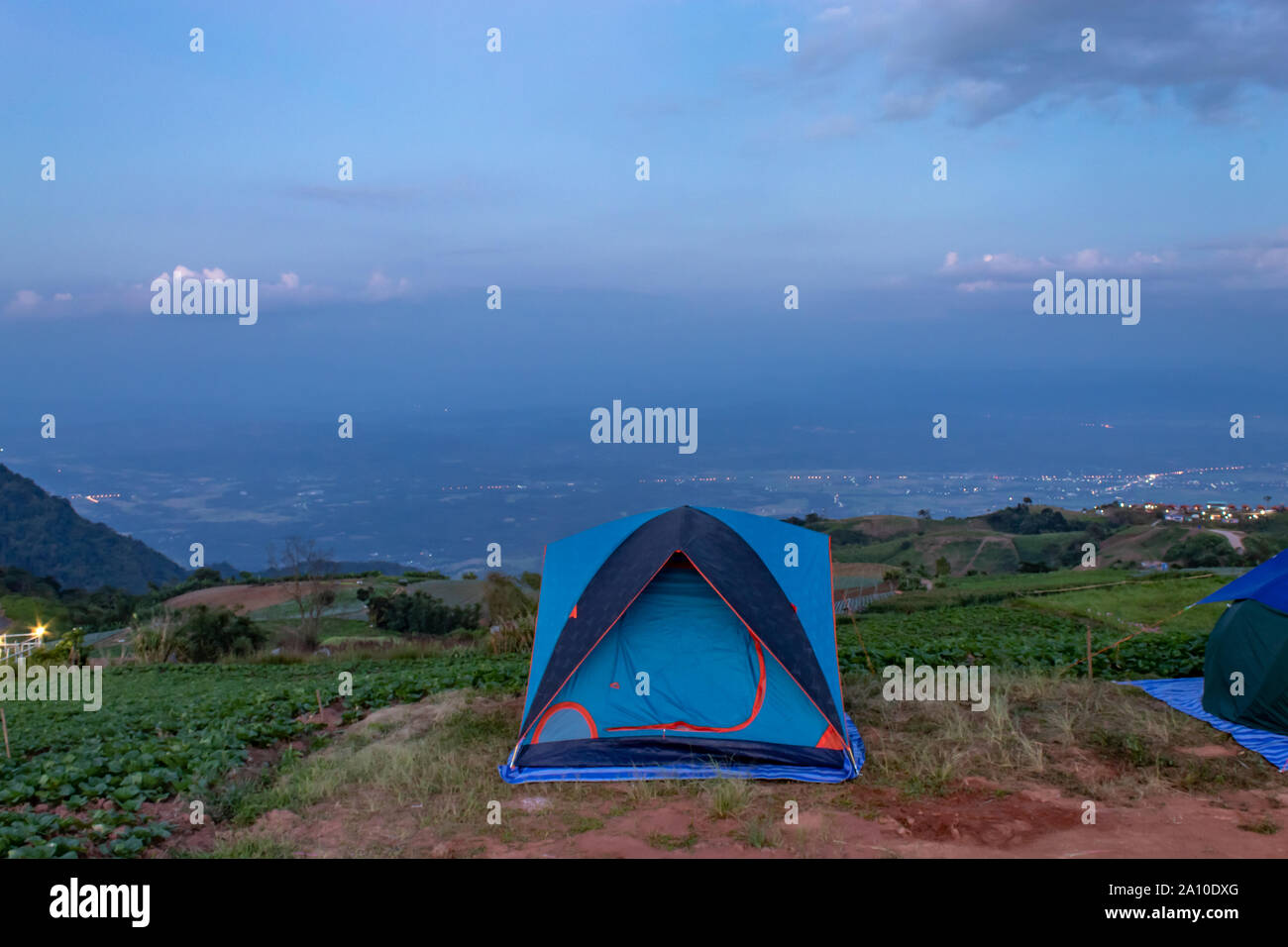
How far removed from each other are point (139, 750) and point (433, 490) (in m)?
95.7

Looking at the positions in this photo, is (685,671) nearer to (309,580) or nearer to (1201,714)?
(1201,714)

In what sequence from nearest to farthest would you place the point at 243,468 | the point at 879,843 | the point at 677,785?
1. the point at 879,843
2. the point at 677,785
3. the point at 243,468

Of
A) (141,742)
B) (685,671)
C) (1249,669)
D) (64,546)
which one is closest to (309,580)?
(141,742)

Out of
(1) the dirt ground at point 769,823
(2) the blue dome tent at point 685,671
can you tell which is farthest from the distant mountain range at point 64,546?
(1) the dirt ground at point 769,823

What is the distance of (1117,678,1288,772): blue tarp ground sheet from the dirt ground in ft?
3.95

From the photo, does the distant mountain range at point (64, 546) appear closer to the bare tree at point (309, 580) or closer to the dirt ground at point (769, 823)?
the bare tree at point (309, 580)

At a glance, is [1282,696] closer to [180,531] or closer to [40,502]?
[40,502]

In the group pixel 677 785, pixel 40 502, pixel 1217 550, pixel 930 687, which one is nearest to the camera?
pixel 677 785

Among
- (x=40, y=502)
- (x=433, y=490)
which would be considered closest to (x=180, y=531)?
(x=40, y=502)

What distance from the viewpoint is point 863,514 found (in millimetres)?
66312

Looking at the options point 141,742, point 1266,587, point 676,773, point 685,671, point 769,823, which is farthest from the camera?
point 1266,587

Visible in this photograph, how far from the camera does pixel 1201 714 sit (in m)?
9.98

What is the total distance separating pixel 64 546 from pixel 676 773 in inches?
3127

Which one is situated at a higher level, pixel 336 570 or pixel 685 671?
pixel 685 671
